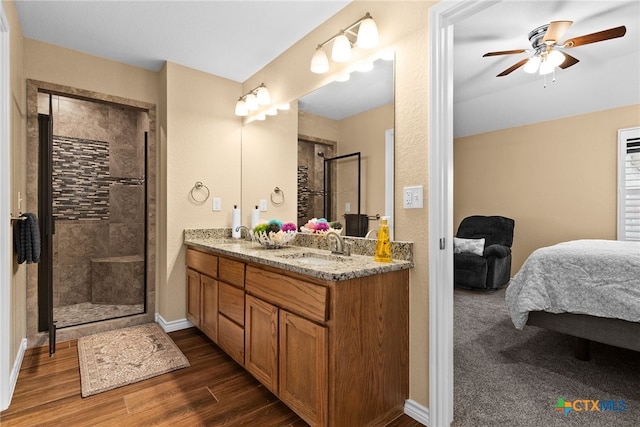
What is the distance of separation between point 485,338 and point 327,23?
8.98ft

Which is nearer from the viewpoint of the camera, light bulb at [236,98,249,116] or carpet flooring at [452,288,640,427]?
carpet flooring at [452,288,640,427]

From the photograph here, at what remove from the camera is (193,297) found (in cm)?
283

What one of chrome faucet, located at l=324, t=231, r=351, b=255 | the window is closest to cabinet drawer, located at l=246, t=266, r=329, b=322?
chrome faucet, located at l=324, t=231, r=351, b=255

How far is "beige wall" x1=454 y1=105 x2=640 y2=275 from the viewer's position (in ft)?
12.8

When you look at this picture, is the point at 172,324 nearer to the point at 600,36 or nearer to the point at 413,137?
the point at 413,137

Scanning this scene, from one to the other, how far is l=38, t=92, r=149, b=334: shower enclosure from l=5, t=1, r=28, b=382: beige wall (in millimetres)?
1052

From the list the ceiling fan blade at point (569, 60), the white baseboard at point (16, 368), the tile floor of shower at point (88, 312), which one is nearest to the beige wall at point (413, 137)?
the ceiling fan blade at point (569, 60)

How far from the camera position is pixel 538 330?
287 cm

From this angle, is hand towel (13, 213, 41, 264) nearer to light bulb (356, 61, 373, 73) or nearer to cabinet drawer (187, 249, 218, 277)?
cabinet drawer (187, 249, 218, 277)

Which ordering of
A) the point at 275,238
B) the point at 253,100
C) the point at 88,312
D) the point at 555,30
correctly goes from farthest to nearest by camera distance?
the point at 88,312, the point at 253,100, the point at 275,238, the point at 555,30

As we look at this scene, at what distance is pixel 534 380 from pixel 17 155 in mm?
3659

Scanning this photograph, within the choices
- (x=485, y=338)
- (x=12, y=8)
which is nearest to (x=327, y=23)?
(x=12, y=8)

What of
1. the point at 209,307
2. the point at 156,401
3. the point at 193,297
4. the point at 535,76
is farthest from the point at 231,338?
the point at 535,76

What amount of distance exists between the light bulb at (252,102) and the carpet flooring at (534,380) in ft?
8.64
